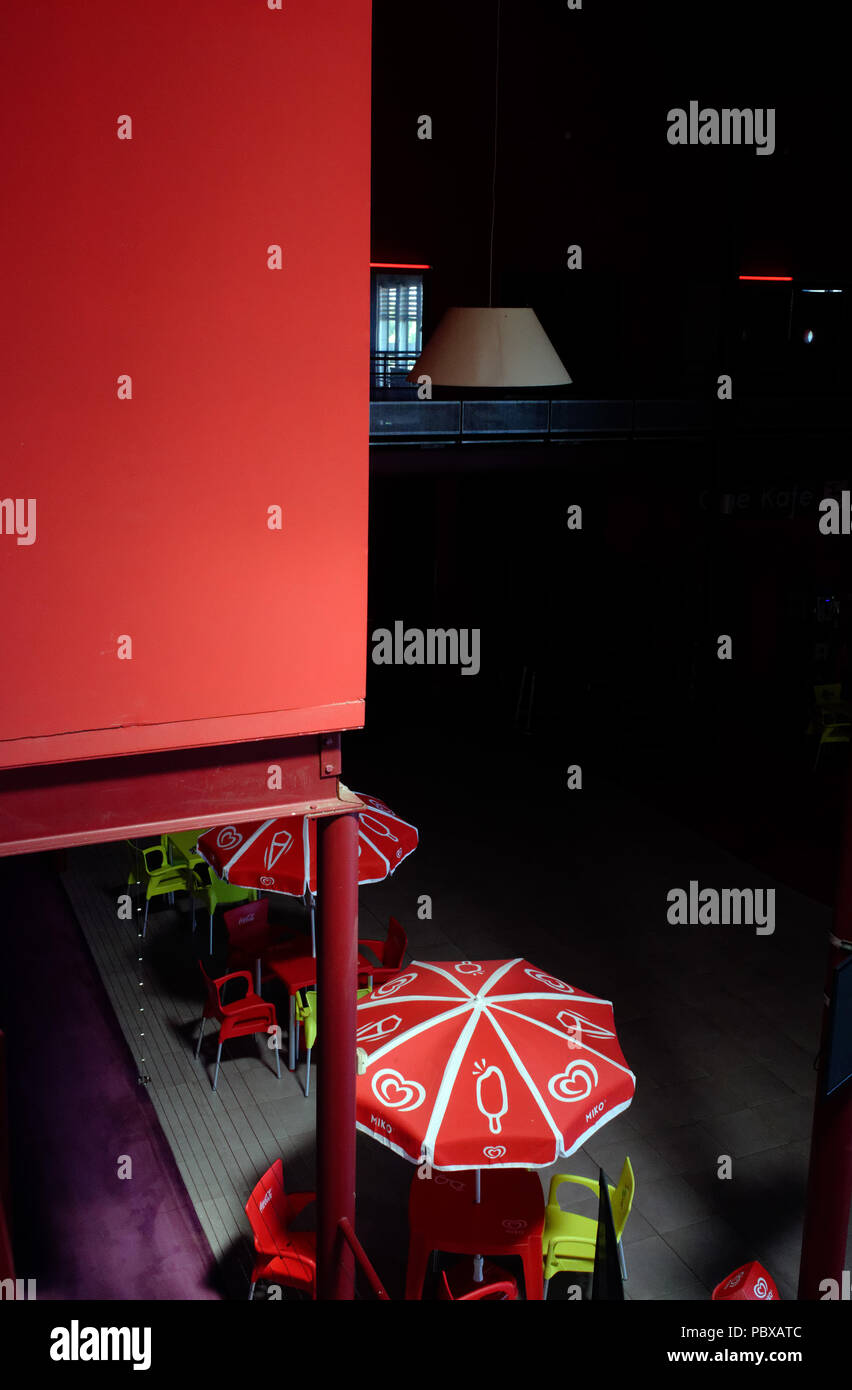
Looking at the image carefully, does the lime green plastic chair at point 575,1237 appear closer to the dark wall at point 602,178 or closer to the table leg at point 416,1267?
the table leg at point 416,1267

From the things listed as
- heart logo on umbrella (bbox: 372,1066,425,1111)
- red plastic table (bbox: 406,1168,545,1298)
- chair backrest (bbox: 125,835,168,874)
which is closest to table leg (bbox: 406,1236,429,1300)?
red plastic table (bbox: 406,1168,545,1298)

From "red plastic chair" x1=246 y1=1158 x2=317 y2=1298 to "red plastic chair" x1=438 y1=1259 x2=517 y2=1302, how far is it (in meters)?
0.71

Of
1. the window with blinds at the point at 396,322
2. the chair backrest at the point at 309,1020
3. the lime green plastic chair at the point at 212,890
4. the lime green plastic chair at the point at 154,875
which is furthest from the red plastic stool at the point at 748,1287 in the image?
the window with blinds at the point at 396,322

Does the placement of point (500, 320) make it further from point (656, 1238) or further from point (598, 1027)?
point (656, 1238)

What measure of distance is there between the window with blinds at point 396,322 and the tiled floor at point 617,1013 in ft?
21.7

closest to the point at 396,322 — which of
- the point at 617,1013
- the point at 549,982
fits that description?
the point at 617,1013

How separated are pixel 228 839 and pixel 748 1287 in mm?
4862

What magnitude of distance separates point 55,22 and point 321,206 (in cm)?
75

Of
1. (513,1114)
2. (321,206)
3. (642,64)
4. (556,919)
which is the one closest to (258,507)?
(321,206)

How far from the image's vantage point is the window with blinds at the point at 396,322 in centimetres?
1675

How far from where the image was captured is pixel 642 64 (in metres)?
16.2

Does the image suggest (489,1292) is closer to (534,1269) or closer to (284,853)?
(534,1269)

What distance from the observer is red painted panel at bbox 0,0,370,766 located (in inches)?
113
